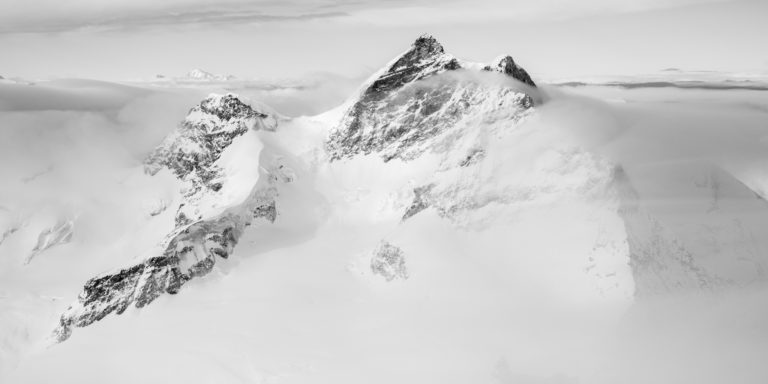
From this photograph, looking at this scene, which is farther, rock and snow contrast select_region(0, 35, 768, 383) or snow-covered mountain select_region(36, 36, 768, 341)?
snow-covered mountain select_region(36, 36, 768, 341)

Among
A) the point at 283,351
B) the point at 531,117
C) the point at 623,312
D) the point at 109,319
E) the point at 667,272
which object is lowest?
the point at 109,319

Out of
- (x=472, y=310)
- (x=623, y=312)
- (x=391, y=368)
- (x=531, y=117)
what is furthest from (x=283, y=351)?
(x=531, y=117)

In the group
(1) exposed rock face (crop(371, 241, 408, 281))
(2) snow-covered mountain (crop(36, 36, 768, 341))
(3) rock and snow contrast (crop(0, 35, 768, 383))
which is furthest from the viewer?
(1) exposed rock face (crop(371, 241, 408, 281))

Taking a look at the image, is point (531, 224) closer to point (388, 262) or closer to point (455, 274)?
point (455, 274)

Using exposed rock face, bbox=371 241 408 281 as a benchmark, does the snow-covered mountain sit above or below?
above

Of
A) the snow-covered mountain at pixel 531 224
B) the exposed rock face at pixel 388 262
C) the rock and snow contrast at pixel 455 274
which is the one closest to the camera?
the rock and snow contrast at pixel 455 274

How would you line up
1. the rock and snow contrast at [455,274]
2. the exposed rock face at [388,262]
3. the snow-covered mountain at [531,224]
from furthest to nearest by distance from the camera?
the exposed rock face at [388,262]
the snow-covered mountain at [531,224]
the rock and snow contrast at [455,274]

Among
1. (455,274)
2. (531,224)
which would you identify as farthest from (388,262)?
(531,224)

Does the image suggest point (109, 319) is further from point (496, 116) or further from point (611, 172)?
point (611, 172)
